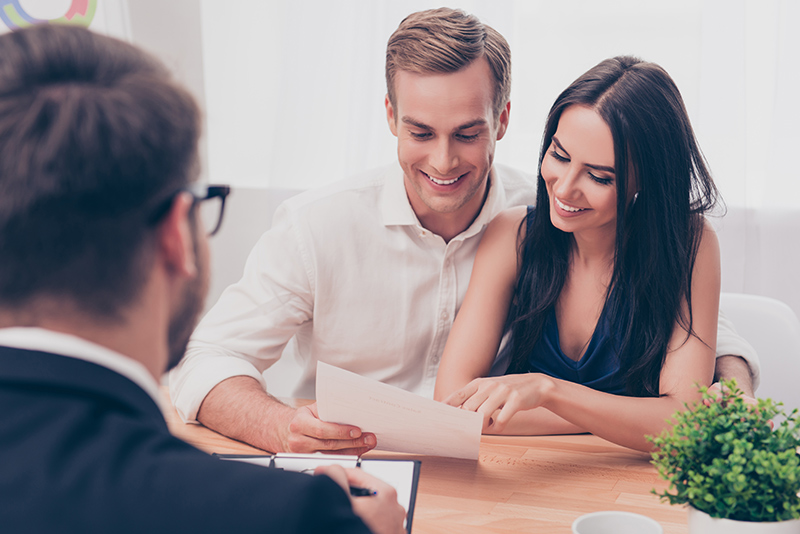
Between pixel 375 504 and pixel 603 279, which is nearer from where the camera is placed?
pixel 375 504

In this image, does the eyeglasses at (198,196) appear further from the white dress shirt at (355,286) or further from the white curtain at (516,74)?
the white curtain at (516,74)

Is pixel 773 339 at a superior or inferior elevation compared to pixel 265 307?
inferior

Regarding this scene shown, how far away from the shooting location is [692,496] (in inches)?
33.1

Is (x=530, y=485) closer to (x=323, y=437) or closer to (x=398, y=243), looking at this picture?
(x=323, y=437)

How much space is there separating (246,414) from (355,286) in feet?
1.56

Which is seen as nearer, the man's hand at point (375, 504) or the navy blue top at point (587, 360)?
the man's hand at point (375, 504)

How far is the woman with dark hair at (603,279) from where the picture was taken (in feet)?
4.50

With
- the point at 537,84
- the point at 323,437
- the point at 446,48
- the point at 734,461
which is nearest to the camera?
the point at 734,461

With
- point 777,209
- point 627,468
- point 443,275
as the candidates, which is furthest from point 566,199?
Result: point 777,209

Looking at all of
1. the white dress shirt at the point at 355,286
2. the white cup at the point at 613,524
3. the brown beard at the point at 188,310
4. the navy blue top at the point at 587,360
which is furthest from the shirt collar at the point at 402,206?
the brown beard at the point at 188,310

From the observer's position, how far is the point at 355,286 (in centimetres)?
173

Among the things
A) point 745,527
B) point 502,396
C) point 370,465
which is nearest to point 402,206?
point 502,396

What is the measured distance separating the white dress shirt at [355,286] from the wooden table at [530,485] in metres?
0.34

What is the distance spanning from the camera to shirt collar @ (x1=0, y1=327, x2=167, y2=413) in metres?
0.55
